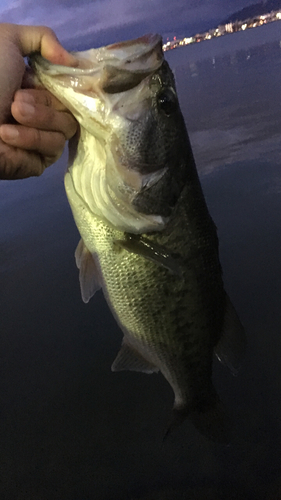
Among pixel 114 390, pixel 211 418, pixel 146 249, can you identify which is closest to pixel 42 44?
pixel 146 249

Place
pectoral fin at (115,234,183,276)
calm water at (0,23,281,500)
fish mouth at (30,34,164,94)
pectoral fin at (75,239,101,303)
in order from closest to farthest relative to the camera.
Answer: fish mouth at (30,34,164,94), pectoral fin at (115,234,183,276), pectoral fin at (75,239,101,303), calm water at (0,23,281,500)

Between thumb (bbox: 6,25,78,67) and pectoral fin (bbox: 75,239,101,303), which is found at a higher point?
thumb (bbox: 6,25,78,67)

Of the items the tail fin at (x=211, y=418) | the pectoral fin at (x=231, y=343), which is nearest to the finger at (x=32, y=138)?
the pectoral fin at (x=231, y=343)

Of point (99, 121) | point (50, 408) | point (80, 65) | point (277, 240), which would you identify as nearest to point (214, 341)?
point (99, 121)

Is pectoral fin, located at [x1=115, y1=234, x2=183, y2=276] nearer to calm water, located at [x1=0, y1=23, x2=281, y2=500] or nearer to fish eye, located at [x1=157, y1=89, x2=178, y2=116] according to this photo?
fish eye, located at [x1=157, y1=89, x2=178, y2=116]

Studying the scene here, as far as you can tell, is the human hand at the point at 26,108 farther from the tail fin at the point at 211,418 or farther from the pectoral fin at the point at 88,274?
the tail fin at the point at 211,418

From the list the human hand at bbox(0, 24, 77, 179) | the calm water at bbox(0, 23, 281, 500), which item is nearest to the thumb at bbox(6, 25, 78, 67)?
the human hand at bbox(0, 24, 77, 179)
